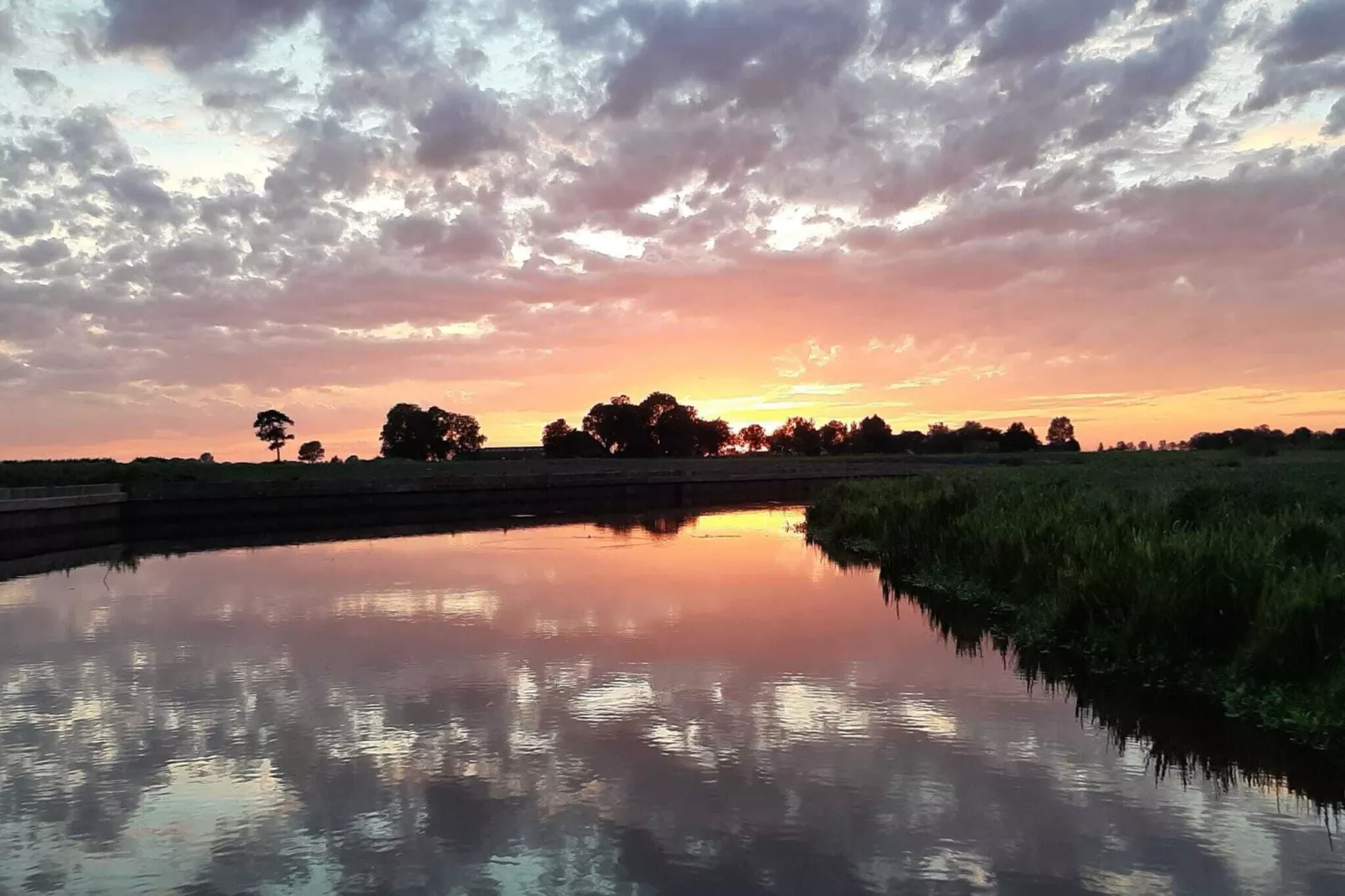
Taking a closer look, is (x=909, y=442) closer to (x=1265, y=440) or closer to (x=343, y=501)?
(x=1265, y=440)

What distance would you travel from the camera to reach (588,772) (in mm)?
9734

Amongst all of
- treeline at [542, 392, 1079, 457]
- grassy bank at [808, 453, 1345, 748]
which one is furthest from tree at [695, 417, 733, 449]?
grassy bank at [808, 453, 1345, 748]

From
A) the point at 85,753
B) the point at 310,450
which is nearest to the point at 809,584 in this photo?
the point at 85,753

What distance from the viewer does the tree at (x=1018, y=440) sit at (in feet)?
562

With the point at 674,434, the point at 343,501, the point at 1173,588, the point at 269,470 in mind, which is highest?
the point at 674,434

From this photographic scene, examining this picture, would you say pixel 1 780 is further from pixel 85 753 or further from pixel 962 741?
pixel 962 741

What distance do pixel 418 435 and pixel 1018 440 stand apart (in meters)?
98.8

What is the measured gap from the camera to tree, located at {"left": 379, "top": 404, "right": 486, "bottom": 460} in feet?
519

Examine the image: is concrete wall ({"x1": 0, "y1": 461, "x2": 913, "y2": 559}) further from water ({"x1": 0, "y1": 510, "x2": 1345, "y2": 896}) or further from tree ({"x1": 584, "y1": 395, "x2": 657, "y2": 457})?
tree ({"x1": 584, "y1": 395, "x2": 657, "y2": 457})

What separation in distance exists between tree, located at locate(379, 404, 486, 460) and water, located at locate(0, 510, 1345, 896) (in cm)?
14209

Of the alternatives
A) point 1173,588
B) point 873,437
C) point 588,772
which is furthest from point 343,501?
point 873,437

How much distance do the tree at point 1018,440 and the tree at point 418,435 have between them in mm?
90552

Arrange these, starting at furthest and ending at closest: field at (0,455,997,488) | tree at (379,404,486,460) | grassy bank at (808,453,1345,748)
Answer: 1. tree at (379,404,486,460)
2. field at (0,455,997,488)
3. grassy bank at (808,453,1345,748)

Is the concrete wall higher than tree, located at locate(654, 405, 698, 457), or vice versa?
tree, located at locate(654, 405, 698, 457)
